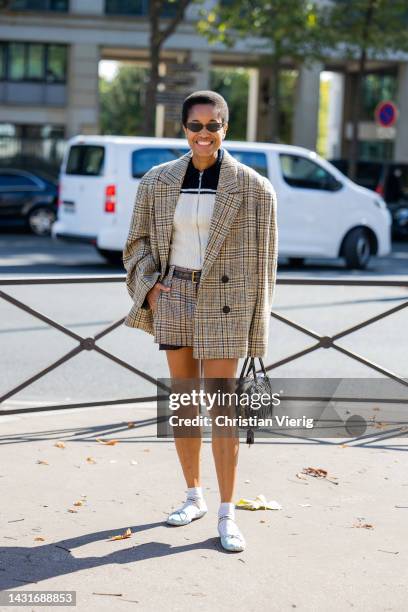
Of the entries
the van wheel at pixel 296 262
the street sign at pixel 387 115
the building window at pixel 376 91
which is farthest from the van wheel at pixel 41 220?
the building window at pixel 376 91

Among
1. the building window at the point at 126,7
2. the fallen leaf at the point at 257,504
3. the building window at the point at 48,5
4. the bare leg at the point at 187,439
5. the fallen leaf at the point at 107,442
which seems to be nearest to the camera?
the bare leg at the point at 187,439

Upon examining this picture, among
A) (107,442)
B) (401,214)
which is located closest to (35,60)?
(401,214)

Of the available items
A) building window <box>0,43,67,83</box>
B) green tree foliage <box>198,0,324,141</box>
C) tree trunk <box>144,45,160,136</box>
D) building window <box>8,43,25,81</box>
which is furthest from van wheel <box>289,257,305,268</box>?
building window <box>8,43,25,81</box>

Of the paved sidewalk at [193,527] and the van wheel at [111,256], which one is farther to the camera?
the van wheel at [111,256]

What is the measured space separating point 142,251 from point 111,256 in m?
13.0

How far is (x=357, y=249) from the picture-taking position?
60.1 feet

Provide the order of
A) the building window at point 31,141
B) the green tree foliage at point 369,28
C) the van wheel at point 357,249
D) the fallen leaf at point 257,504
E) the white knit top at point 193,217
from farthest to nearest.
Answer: the building window at point 31,141 → the green tree foliage at point 369,28 → the van wheel at point 357,249 → the fallen leaf at point 257,504 → the white knit top at point 193,217

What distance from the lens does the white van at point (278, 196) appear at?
55.7 feet

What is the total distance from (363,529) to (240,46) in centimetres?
3598

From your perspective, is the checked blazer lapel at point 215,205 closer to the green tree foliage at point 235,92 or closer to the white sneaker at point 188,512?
the white sneaker at point 188,512

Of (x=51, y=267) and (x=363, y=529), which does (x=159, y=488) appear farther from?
(x=51, y=267)

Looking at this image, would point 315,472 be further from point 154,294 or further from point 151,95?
point 151,95

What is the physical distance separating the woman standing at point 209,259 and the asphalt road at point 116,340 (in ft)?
7.60

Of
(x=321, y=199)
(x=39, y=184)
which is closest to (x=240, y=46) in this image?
(x=39, y=184)
